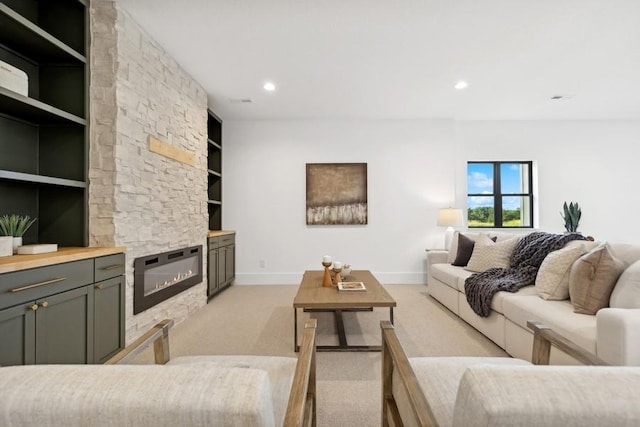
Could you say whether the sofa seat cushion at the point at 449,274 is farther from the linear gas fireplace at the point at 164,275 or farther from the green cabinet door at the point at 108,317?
the green cabinet door at the point at 108,317

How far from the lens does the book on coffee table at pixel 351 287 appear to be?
2.74m

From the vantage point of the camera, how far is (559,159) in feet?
17.0

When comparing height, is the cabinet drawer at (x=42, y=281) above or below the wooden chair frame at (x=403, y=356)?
above

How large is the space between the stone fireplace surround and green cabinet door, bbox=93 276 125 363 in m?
0.16

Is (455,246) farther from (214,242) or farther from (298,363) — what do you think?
(298,363)

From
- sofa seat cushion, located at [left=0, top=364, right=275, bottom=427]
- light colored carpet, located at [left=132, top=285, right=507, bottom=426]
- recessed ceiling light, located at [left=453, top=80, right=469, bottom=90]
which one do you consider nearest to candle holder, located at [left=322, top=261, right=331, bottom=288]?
light colored carpet, located at [left=132, top=285, right=507, bottom=426]

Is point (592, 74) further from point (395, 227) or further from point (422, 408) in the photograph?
point (422, 408)

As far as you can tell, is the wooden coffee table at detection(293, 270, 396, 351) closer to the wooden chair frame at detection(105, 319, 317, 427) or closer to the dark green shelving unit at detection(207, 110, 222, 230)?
the wooden chair frame at detection(105, 319, 317, 427)

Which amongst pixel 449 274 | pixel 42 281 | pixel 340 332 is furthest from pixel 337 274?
pixel 42 281

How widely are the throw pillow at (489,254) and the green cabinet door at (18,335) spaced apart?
370 centimetres

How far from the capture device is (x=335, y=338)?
2.74 m

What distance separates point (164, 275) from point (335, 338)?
171 centimetres

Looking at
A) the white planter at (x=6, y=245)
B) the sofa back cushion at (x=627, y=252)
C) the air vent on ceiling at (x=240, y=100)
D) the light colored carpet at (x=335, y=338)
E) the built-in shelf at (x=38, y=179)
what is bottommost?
the light colored carpet at (x=335, y=338)

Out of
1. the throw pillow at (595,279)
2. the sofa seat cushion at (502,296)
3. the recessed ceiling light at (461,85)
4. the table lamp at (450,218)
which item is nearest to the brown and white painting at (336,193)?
the table lamp at (450,218)
